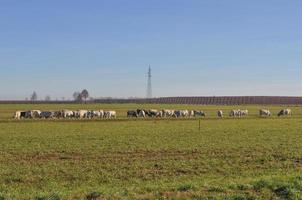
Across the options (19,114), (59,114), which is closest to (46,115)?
(59,114)

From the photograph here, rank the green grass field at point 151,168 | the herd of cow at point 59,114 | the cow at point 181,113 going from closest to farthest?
the green grass field at point 151,168 < the herd of cow at point 59,114 < the cow at point 181,113

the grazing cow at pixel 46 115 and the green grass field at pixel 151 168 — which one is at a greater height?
the grazing cow at pixel 46 115

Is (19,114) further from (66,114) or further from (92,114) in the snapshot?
(92,114)

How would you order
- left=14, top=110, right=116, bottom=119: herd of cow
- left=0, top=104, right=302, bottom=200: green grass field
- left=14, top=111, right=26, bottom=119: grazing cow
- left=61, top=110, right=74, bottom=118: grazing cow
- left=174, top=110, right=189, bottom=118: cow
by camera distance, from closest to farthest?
left=0, top=104, right=302, bottom=200: green grass field, left=14, top=111, right=26, bottom=119: grazing cow, left=14, top=110, right=116, bottom=119: herd of cow, left=61, top=110, right=74, bottom=118: grazing cow, left=174, top=110, right=189, bottom=118: cow

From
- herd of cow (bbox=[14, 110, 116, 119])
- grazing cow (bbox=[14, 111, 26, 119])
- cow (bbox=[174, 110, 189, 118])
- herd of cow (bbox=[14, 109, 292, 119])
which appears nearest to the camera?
grazing cow (bbox=[14, 111, 26, 119])

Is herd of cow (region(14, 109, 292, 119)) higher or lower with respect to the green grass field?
higher

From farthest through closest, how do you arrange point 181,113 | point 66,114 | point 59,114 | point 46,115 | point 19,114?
1. point 181,113
2. point 66,114
3. point 59,114
4. point 46,115
5. point 19,114

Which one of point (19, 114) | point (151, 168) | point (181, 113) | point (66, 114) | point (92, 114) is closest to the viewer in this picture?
point (151, 168)

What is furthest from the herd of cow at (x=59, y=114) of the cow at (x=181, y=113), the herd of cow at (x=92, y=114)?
the cow at (x=181, y=113)

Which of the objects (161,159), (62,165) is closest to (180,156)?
(161,159)

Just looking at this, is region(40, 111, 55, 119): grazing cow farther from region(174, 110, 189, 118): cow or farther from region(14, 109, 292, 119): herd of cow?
region(174, 110, 189, 118): cow

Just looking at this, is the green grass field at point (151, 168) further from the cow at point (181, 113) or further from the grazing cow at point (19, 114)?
the cow at point (181, 113)

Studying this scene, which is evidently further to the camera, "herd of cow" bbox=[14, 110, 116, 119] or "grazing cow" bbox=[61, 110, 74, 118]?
"grazing cow" bbox=[61, 110, 74, 118]

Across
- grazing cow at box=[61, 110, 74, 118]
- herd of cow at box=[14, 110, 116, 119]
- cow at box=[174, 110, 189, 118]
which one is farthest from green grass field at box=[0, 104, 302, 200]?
cow at box=[174, 110, 189, 118]
